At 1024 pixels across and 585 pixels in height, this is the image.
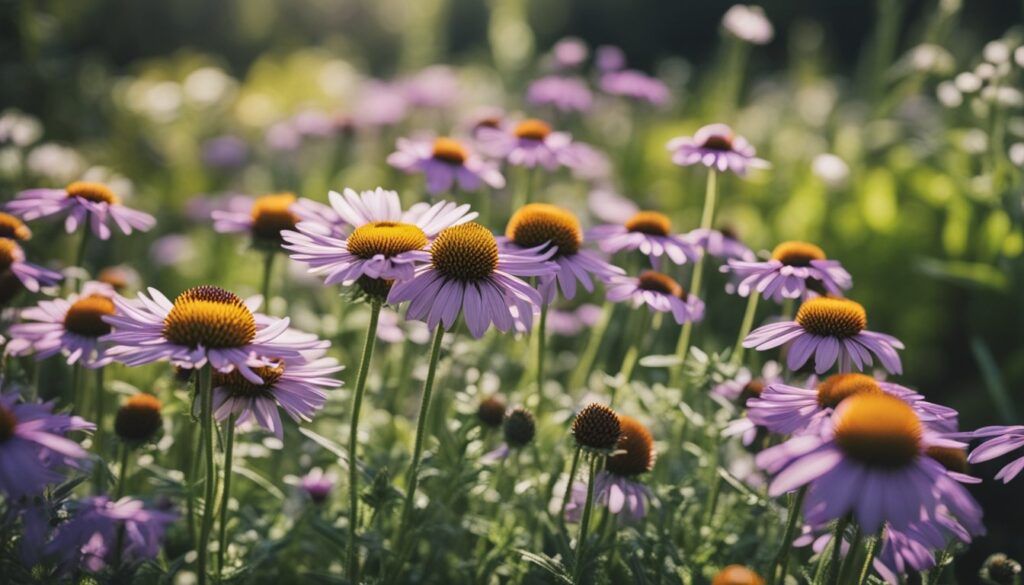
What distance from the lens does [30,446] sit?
1.33 metres

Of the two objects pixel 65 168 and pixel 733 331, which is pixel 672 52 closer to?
pixel 733 331

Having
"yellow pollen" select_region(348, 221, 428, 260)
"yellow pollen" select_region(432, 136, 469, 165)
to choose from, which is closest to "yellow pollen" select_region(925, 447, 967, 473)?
"yellow pollen" select_region(348, 221, 428, 260)

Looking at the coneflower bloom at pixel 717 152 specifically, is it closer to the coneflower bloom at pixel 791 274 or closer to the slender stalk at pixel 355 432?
the coneflower bloom at pixel 791 274

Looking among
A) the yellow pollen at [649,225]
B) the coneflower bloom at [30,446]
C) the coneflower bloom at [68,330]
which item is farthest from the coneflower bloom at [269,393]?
the yellow pollen at [649,225]

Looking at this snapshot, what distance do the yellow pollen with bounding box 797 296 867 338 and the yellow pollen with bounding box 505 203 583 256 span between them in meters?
0.53

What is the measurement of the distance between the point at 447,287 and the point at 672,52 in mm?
12232

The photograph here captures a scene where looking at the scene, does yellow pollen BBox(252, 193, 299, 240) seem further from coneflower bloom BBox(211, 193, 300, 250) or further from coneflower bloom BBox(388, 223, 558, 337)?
coneflower bloom BBox(388, 223, 558, 337)

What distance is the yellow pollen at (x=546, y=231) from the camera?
1.92 m

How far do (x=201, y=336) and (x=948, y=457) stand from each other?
4.67ft

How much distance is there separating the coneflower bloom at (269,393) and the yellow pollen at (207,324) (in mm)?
111

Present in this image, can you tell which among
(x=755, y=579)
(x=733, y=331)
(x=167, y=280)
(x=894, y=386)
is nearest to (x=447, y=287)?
(x=755, y=579)

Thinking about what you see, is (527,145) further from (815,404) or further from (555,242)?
(815,404)

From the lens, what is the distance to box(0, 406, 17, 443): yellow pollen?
1.31 metres

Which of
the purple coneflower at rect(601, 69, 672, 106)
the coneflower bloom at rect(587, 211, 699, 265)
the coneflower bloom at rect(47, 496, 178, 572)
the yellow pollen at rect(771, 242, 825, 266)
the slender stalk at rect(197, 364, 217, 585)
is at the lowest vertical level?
the coneflower bloom at rect(47, 496, 178, 572)
